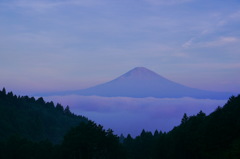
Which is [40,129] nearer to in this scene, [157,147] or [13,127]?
[13,127]

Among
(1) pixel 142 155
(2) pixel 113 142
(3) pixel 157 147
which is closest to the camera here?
(2) pixel 113 142

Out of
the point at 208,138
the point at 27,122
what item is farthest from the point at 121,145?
the point at 27,122

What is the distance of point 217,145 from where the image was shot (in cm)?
2228

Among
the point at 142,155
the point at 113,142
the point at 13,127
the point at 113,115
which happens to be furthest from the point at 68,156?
the point at 113,115

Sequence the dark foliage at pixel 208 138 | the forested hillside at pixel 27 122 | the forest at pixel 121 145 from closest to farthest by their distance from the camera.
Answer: the dark foliage at pixel 208 138 < the forest at pixel 121 145 < the forested hillside at pixel 27 122

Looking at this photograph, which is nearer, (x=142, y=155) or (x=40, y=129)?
(x=142, y=155)

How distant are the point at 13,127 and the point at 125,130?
96670mm

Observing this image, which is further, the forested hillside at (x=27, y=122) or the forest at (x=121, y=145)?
the forested hillside at (x=27, y=122)

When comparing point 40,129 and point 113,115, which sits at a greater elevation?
point 113,115

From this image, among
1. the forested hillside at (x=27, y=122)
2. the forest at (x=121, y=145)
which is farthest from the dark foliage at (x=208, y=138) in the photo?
the forested hillside at (x=27, y=122)

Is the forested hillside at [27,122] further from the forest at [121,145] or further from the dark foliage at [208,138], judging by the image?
the dark foliage at [208,138]

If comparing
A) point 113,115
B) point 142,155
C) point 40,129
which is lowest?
point 142,155

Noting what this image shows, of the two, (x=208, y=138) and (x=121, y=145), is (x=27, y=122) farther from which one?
(x=208, y=138)

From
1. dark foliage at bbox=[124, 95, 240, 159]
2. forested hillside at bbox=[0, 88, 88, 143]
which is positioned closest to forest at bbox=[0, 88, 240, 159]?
dark foliage at bbox=[124, 95, 240, 159]
